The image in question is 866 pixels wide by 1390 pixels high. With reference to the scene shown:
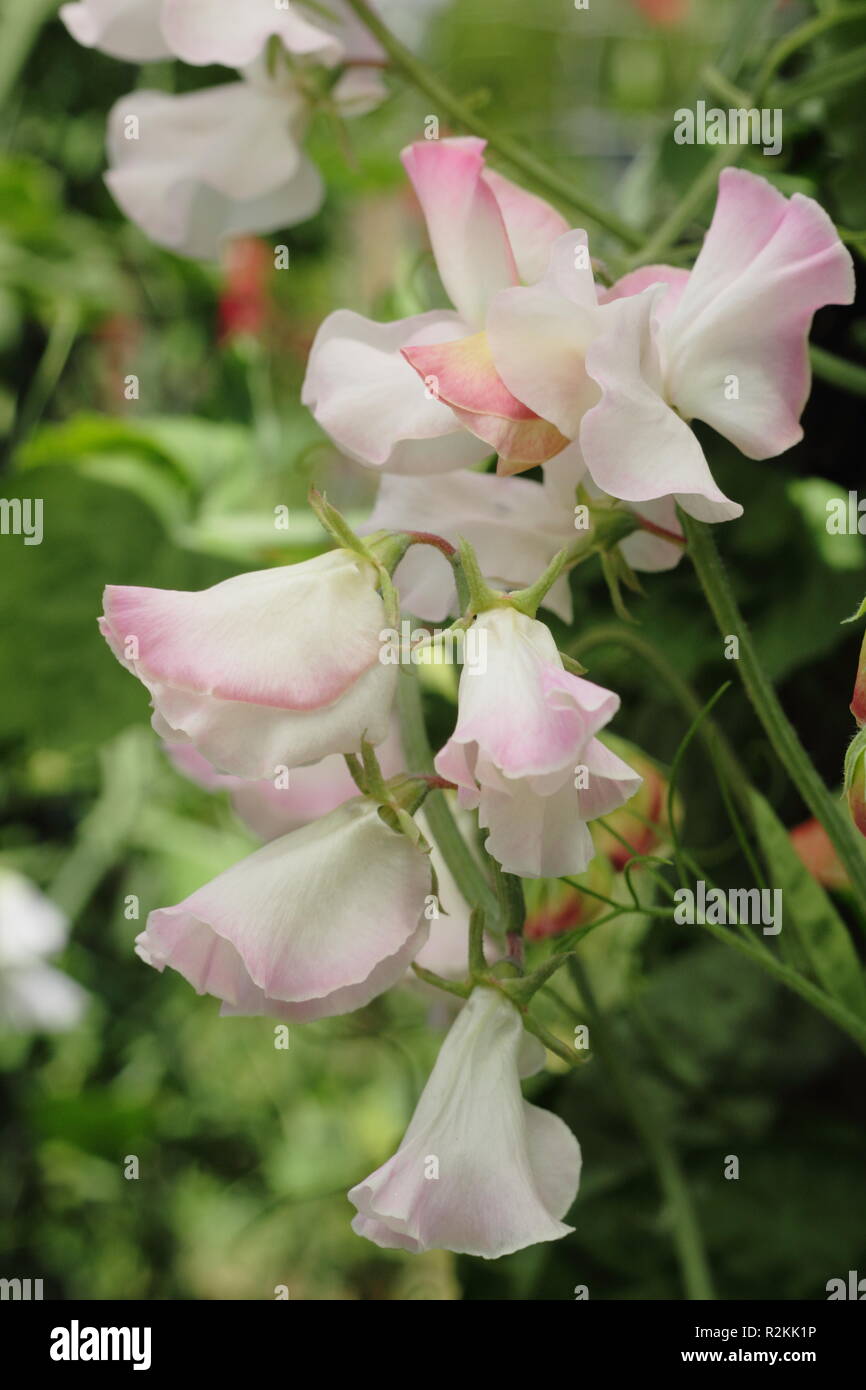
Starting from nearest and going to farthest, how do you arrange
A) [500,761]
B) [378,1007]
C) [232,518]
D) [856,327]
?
[500,761] → [856,327] → [232,518] → [378,1007]

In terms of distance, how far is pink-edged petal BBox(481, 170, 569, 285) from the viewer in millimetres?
294

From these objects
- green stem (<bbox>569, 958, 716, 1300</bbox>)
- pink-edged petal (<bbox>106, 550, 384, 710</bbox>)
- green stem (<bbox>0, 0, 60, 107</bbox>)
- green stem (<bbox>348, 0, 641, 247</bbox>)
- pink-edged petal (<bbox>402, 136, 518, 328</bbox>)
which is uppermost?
green stem (<bbox>0, 0, 60, 107</bbox>)

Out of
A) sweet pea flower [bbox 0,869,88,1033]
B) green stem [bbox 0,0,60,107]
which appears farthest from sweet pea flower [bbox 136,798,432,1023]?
green stem [bbox 0,0,60,107]

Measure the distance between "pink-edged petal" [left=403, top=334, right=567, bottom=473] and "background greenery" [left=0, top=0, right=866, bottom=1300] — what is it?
15 centimetres

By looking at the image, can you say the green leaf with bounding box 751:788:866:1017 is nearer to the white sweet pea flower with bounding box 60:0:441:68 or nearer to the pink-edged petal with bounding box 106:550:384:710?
the pink-edged petal with bounding box 106:550:384:710

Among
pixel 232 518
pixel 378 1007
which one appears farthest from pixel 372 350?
pixel 378 1007

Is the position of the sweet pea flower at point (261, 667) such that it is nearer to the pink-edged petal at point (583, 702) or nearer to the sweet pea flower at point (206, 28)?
the pink-edged petal at point (583, 702)

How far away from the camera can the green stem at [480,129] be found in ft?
1.23

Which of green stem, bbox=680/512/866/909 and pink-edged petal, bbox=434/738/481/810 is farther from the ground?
green stem, bbox=680/512/866/909

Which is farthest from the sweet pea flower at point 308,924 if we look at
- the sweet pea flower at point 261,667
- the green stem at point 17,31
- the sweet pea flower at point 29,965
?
the green stem at point 17,31

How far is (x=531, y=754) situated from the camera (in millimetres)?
215
